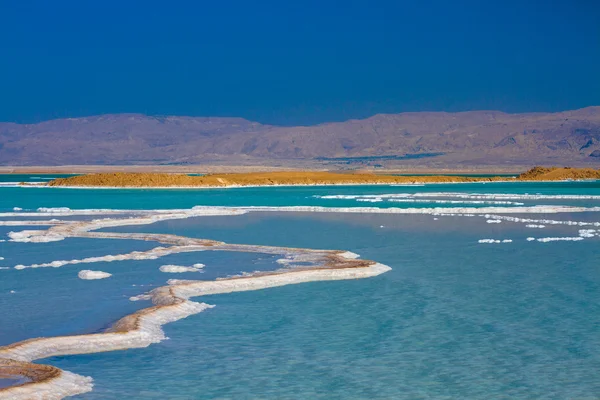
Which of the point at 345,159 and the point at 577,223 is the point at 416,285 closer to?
the point at 577,223

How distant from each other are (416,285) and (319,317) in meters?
3.35

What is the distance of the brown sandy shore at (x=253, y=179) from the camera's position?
7000 centimetres

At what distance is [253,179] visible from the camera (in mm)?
77438

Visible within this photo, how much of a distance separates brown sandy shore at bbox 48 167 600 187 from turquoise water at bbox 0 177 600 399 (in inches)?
1953

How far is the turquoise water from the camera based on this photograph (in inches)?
358

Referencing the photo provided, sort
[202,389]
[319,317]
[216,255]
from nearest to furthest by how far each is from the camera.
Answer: [202,389], [319,317], [216,255]

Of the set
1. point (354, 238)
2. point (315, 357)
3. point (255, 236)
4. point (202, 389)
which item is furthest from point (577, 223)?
point (202, 389)

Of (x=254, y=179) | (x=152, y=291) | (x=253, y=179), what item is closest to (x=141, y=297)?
(x=152, y=291)

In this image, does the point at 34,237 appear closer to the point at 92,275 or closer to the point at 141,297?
the point at 92,275

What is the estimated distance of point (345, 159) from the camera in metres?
194

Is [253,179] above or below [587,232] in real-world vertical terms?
above

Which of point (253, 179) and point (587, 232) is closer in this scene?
point (587, 232)

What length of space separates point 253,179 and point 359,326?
66.0 meters

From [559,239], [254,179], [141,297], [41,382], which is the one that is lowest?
[41,382]
